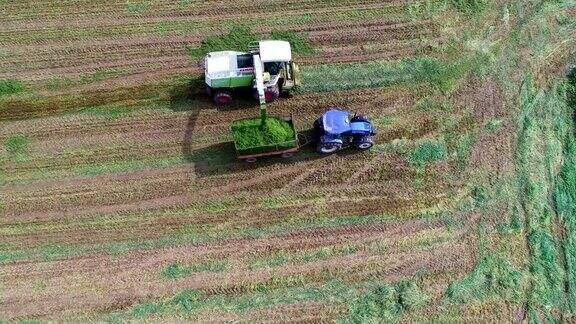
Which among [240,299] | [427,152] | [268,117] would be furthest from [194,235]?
[427,152]

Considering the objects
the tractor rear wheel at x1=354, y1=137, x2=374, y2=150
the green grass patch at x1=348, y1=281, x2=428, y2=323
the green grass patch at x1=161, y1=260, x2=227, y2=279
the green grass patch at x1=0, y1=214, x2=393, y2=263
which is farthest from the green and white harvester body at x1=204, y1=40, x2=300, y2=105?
the green grass patch at x1=348, y1=281, x2=428, y2=323

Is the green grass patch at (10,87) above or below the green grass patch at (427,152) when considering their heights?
above

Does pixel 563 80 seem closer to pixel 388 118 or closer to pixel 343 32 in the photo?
pixel 388 118

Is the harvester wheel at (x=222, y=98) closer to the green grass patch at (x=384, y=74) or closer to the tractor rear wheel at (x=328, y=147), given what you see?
the green grass patch at (x=384, y=74)

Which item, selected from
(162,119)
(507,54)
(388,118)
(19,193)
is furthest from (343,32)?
(19,193)

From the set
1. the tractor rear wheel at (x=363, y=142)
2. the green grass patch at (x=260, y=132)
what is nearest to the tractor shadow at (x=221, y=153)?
the tractor rear wheel at (x=363, y=142)

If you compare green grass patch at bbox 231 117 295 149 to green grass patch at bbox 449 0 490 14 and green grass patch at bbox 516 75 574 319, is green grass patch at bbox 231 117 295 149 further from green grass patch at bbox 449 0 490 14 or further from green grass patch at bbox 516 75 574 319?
green grass patch at bbox 449 0 490 14

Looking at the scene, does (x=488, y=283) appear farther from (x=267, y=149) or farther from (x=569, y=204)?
(x=267, y=149)
